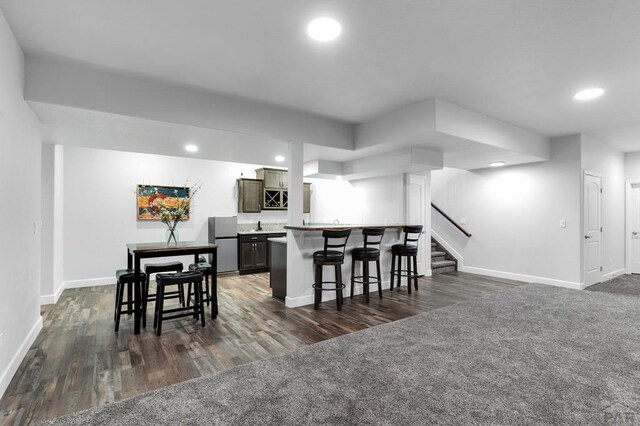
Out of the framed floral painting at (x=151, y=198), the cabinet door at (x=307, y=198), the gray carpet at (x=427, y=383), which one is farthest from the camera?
the cabinet door at (x=307, y=198)

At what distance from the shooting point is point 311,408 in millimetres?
2102

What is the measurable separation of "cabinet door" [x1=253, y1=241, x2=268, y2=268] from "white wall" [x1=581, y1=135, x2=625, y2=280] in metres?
6.35

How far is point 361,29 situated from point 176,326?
3.59 m

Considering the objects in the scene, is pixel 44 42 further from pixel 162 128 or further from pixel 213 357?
pixel 213 357

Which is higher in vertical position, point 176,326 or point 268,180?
point 268,180

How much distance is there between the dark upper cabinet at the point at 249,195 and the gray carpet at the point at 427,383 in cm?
456

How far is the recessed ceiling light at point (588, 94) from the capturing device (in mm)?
3621

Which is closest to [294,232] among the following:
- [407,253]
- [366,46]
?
[407,253]

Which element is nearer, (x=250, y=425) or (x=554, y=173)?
(x=250, y=425)

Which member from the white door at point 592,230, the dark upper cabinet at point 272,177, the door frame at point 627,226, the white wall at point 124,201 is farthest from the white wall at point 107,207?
the door frame at point 627,226

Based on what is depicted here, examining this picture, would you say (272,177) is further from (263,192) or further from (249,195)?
(249,195)

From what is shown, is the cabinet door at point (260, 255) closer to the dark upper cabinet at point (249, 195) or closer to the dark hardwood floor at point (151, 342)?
the dark upper cabinet at point (249, 195)

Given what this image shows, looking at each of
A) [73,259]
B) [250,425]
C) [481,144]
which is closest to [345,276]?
[481,144]

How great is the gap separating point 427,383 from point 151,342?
264 cm
